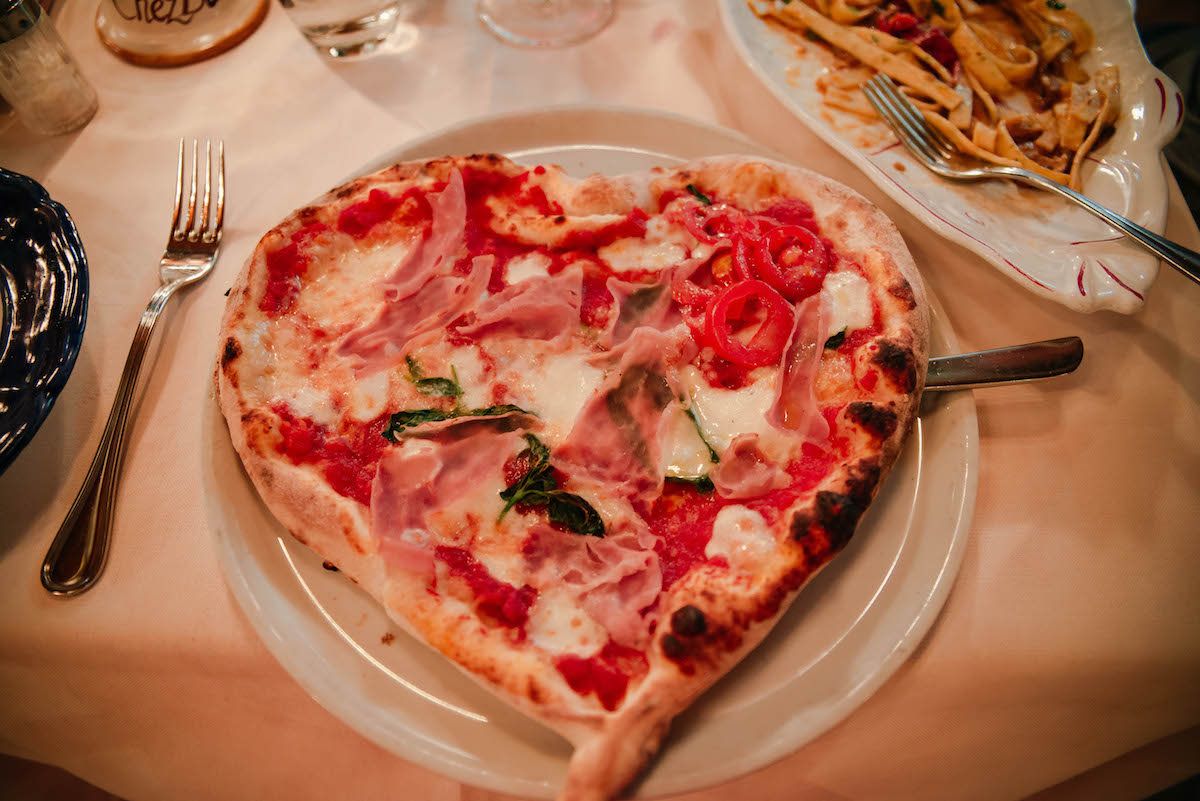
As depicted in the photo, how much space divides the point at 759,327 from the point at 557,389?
63cm

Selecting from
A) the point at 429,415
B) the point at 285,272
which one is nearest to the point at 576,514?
the point at 429,415

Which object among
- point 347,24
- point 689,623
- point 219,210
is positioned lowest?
point 689,623

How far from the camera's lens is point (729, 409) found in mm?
2072

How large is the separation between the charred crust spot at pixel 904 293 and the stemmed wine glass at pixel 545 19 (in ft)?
6.41

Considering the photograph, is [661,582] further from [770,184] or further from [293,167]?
[293,167]

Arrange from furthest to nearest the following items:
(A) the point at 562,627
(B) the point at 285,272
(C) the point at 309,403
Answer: (B) the point at 285,272, (C) the point at 309,403, (A) the point at 562,627

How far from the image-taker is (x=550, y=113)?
2.72 meters

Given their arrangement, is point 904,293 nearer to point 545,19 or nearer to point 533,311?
point 533,311

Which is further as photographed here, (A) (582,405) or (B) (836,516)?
(A) (582,405)

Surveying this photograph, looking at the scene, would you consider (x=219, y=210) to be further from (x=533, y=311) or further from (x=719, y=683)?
(x=719, y=683)

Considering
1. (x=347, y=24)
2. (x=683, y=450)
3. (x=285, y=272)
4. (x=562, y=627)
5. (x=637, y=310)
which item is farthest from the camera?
(x=347, y=24)

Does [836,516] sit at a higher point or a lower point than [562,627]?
higher

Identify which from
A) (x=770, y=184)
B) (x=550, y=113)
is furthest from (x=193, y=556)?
(x=770, y=184)

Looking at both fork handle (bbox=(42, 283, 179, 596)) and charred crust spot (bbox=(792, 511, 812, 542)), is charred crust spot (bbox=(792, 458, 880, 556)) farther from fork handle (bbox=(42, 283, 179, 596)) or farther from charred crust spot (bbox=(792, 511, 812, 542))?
fork handle (bbox=(42, 283, 179, 596))
